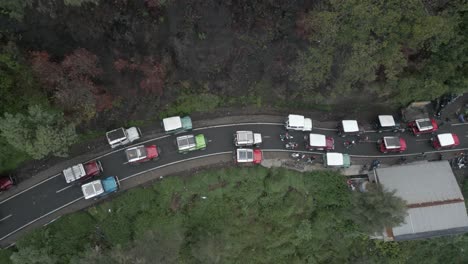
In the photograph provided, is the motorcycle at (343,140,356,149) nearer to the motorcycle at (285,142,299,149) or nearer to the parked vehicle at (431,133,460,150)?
the motorcycle at (285,142,299,149)

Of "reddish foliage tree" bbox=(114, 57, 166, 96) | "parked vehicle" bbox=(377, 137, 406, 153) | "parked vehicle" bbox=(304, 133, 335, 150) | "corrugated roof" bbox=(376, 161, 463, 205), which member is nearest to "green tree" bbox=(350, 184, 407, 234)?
"corrugated roof" bbox=(376, 161, 463, 205)

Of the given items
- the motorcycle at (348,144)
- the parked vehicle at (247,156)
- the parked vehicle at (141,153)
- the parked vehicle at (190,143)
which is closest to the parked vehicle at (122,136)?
the parked vehicle at (141,153)

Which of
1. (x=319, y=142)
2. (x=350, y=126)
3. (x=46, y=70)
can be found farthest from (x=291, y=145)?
(x=46, y=70)

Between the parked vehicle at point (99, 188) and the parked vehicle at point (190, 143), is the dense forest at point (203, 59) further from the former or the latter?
the parked vehicle at point (99, 188)

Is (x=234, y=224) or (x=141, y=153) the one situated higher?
(x=141, y=153)

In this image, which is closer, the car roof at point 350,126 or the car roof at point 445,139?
A: the car roof at point 350,126

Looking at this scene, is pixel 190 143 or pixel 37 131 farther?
pixel 190 143

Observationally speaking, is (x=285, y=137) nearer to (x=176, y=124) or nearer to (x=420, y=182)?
(x=176, y=124)
